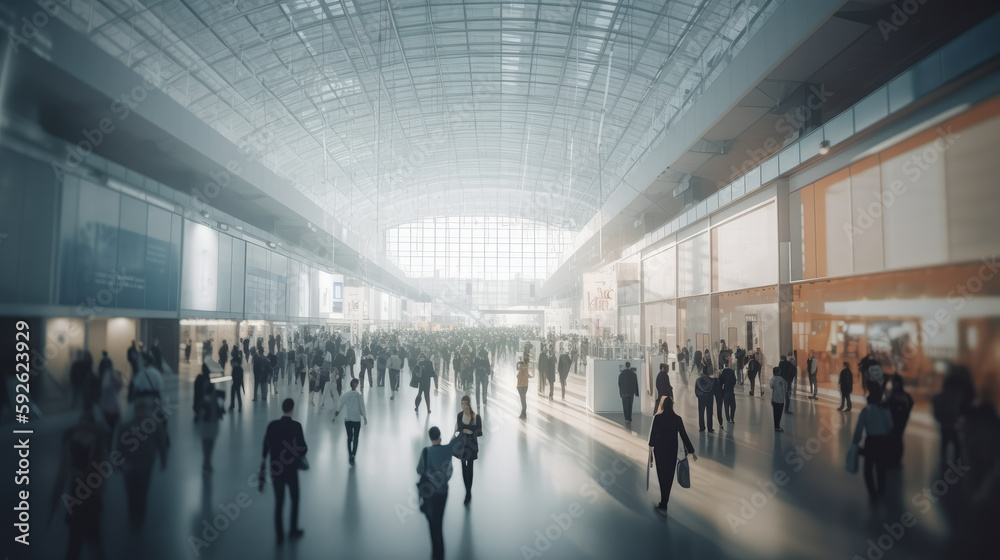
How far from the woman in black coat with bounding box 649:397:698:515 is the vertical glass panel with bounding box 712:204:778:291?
12.5 metres

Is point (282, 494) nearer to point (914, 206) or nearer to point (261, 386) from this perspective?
point (261, 386)

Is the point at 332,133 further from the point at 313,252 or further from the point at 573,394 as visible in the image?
the point at 573,394

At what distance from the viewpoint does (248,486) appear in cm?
719

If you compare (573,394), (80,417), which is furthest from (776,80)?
(80,417)

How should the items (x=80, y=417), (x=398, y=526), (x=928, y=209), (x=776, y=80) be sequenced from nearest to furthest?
(x=398, y=526) → (x=80, y=417) → (x=928, y=209) → (x=776, y=80)

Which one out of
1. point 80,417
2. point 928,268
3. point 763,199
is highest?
point 763,199

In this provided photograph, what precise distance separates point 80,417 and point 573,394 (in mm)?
13299

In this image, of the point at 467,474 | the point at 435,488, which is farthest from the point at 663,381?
the point at 435,488

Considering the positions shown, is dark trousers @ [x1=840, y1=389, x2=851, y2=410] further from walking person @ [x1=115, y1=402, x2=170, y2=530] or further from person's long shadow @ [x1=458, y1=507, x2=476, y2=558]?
walking person @ [x1=115, y1=402, x2=170, y2=530]

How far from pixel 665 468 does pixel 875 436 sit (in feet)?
9.22

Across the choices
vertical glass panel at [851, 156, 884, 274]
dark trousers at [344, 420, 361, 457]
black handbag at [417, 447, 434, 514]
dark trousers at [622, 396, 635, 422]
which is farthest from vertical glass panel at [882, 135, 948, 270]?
dark trousers at [344, 420, 361, 457]

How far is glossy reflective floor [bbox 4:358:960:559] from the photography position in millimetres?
5262

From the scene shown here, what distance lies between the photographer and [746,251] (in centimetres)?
1892

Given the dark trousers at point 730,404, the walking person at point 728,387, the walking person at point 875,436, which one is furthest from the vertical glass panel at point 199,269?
the dark trousers at point 730,404
